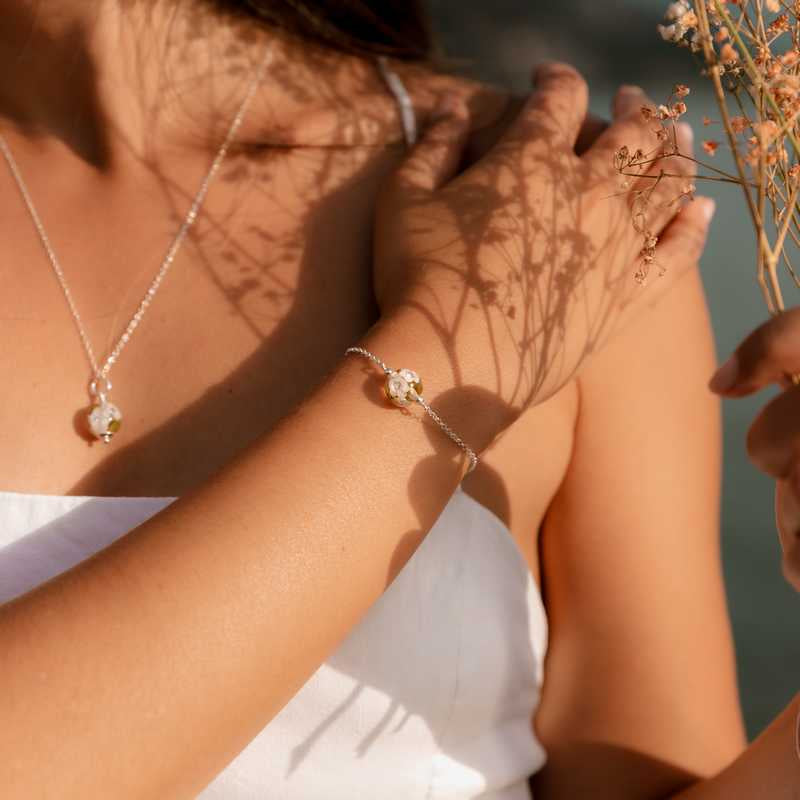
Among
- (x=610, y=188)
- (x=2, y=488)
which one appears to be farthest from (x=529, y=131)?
(x=2, y=488)

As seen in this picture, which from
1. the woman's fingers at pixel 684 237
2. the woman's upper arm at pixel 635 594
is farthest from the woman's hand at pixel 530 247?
the woman's upper arm at pixel 635 594

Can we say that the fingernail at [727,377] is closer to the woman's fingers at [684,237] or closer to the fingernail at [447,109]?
the woman's fingers at [684,237]

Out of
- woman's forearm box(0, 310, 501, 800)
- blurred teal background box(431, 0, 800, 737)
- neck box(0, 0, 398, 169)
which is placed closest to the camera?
woman's forearm box(0, 310, 501, 800)

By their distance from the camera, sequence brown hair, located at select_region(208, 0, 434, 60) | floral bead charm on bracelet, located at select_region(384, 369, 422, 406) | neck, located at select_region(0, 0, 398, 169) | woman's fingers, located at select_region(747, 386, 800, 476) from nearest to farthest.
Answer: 1. woman's fingers, located at select_region(747, 386, 800, 476)
2. floral bead charm on bracelet, located at select_region(384, 369, 422, 406)
3. neck, located at select_region(0, 0, 398, 169)
4. brown hair, located at select_region(208, 0, 434, 60)

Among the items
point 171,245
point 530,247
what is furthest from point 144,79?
point 530,247

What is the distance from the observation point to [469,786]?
3.95 feet

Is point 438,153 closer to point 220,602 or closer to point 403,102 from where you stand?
point 403,102

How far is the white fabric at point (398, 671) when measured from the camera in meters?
1.08

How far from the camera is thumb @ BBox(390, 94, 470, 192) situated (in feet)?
3.99

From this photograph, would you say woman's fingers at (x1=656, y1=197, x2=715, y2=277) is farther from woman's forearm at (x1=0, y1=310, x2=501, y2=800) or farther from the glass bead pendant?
the glass bead pendant

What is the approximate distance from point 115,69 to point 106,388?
47cm

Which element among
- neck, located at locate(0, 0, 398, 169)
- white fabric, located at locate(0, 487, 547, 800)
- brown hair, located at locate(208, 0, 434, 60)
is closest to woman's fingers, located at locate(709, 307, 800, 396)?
white fabric, located at locate(0, 487, 547, 800)

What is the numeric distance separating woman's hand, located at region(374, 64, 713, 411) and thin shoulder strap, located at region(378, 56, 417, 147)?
0.16 metres

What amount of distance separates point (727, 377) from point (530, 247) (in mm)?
427
